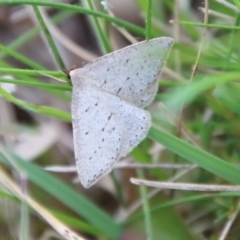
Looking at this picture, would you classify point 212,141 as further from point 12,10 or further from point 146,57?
point 12,10

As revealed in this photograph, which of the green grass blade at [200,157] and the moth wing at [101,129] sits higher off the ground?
the moth wing at [101,129]

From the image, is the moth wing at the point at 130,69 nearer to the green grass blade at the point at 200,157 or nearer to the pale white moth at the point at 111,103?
the pale white moth at the point at 111,103

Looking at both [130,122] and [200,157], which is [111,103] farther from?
[200,157]

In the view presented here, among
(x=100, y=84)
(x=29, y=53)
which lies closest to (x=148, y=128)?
(x=100, y=84)

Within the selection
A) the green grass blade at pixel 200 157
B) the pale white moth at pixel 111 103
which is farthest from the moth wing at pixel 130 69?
the green grass blade at pixel 200 157

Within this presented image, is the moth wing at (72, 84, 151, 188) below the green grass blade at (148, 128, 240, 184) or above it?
above

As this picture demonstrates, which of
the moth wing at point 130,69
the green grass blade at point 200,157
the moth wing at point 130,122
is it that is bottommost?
the green grass blade at point 200,157

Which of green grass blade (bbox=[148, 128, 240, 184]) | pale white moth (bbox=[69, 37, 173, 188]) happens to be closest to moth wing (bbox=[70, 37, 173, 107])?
pale white moth (bbox=[69, 37, 173, 188])

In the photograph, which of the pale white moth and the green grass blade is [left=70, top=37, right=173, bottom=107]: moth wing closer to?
the pale white moth
